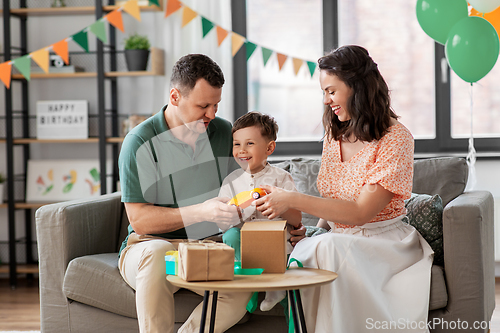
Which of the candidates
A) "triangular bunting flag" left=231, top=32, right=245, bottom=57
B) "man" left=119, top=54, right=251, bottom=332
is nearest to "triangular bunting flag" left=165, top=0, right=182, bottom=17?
"triangular bunting flag" left=231, top=32, right=245, bottom=57

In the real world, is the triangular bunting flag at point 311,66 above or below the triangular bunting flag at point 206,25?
below

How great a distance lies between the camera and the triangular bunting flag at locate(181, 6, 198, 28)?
3121 millimetres

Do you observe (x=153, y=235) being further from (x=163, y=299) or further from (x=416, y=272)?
(x=416, y=272)

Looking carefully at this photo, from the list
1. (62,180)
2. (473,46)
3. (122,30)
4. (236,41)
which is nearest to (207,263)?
(473,46)

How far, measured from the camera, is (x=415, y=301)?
1.60 meters

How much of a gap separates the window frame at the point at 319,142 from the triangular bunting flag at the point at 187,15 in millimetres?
375

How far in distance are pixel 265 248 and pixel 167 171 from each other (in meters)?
0.63

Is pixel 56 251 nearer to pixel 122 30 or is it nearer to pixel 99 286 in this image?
pixel 99 286

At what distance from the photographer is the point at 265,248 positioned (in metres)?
1.36

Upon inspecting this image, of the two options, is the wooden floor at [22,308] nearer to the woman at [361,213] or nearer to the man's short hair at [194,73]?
the woman at [361,213]

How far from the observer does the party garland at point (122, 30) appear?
9.72 feet

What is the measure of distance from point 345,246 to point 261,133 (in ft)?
1.70

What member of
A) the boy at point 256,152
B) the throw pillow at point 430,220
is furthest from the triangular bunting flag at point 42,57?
the throw pillow at point 430,220

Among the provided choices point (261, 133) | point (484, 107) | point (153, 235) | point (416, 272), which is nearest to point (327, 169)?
point (261, 133)
